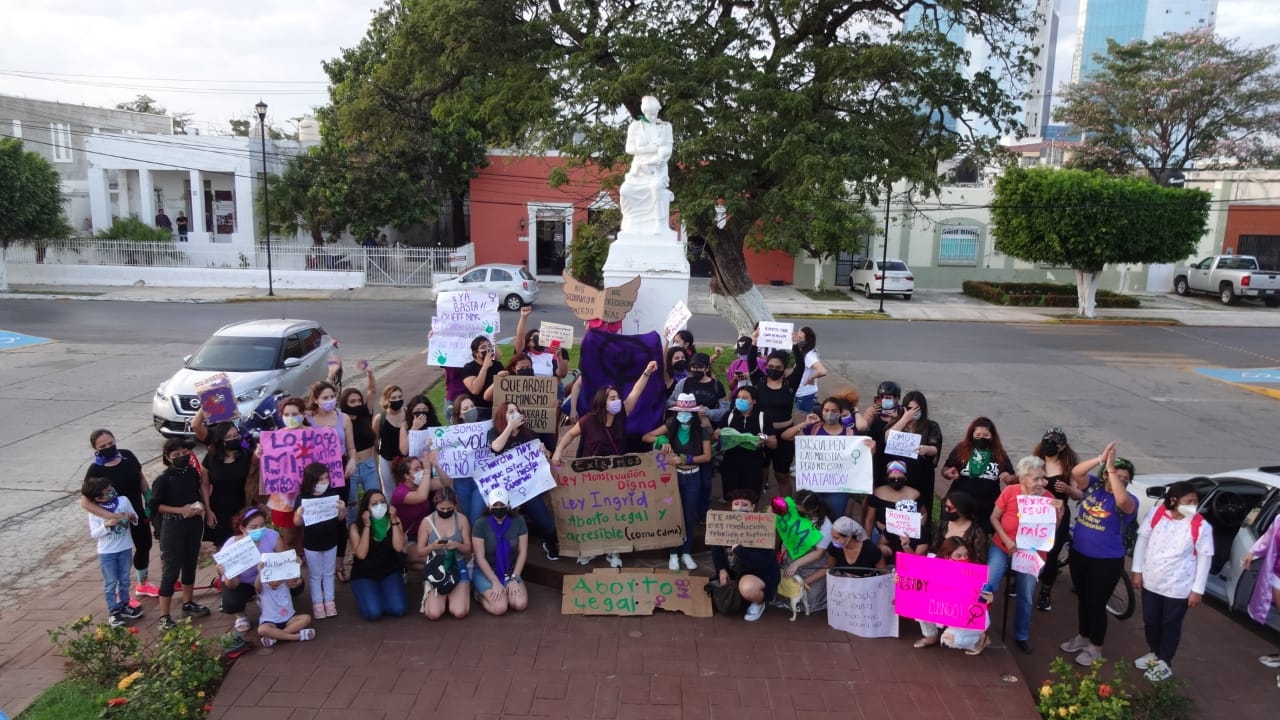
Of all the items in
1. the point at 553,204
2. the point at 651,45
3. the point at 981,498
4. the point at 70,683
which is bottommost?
the point at 70,683

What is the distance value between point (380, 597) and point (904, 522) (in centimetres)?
403

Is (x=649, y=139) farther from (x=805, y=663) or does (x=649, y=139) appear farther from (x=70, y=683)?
(x=70, y=683)

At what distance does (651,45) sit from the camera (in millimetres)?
14172

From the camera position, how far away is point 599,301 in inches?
379

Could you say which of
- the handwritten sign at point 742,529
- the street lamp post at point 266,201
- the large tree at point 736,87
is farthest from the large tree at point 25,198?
the handwritten sign at point 742,529

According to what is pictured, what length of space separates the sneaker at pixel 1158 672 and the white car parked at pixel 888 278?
84.0 feet

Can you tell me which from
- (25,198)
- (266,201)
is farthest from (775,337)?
(25,198)

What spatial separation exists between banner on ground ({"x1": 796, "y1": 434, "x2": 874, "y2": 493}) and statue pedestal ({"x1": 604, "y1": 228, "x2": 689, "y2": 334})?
14.0 ft

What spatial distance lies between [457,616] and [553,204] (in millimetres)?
28888

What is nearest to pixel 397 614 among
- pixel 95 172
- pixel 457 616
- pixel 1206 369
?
pixel 457 616

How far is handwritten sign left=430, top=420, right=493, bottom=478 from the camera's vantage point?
7027 mm

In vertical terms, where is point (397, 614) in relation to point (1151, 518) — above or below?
below

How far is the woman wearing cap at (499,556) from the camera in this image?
6.66 m

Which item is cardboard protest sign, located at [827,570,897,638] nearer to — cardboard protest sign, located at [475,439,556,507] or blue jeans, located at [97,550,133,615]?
cardboard protest sign, located at [475,439,556,507]
